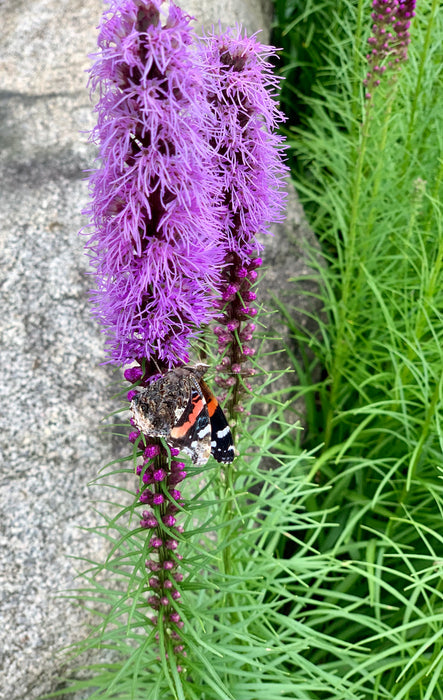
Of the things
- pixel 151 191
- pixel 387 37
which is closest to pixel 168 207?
pixel 151 191

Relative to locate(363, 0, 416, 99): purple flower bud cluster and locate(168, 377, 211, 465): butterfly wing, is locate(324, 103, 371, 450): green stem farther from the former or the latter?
locate(168, 377, 211, 465): butterfly wing

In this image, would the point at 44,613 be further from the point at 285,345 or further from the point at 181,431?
the point at 285,345

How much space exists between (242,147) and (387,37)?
1.51 meters

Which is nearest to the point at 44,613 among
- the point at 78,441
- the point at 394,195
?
the point at 78,441

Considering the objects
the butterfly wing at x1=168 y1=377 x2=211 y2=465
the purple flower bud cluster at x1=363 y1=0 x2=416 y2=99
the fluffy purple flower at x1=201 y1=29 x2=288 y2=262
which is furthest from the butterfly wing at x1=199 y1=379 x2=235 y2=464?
the purple flower bud cluster at x1=363 y1=0 x2=416 y2=99

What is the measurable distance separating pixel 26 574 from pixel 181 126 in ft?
5.80

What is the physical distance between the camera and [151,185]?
3.58 ft

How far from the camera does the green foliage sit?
85.1 inches

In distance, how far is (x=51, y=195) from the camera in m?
2.71

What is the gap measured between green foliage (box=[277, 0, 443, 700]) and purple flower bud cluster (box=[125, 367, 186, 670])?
0.70 meters

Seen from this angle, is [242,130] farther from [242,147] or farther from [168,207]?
[168,207]

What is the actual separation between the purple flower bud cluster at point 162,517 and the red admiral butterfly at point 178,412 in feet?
0.31

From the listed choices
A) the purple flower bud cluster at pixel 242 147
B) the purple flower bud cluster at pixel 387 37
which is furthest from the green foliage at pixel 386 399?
the purple flower bud cluster at pixel 242 147

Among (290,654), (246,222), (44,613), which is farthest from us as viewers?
(44,613)
